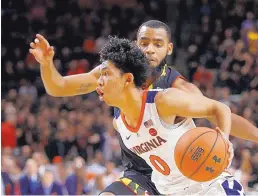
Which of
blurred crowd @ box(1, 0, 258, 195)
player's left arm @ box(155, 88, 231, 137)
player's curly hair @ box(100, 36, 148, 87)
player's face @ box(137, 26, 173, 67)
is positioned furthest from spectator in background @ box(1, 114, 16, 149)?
player's left arm @ box(155, 88, 231, 137)

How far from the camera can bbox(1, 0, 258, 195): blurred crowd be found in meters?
8.16

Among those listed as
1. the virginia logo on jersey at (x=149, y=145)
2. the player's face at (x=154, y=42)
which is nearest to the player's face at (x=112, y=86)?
the virginia logo on jersey at (x=149, y=145)

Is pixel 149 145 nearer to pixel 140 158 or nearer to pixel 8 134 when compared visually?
pixel 140 158

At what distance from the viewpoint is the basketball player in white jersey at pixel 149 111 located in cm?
419

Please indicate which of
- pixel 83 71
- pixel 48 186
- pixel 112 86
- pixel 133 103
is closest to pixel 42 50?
pixel 112 86

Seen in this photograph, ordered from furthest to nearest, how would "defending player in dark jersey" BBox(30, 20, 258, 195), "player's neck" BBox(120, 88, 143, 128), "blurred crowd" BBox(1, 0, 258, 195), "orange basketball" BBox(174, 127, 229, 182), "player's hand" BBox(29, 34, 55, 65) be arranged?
"blurred crowd" BBox(1, 0, 258, 195), "defending player in dark jersey" BBox(30, 20, 258, 195), "player's hand" BBox(29, 34, 55, 65), "player's neck" BBox(120, 88, 143, 128), "orange basketball" BBox(174, 127, 229, 182)

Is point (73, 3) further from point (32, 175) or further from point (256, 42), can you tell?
point (32, 175)

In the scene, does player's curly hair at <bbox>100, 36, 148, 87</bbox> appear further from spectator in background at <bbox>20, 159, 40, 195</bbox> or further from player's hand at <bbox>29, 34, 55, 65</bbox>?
spectator in background at <bbox>20, 159, 40, 195</bbox>

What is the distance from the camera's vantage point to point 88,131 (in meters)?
9.26

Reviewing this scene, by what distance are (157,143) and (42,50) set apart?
38.9 inches

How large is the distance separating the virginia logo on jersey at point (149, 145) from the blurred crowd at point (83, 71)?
3356 millimetres

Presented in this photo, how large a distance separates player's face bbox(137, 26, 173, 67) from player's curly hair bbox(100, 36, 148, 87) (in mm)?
346

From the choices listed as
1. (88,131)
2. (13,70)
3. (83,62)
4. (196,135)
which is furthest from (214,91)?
(196,135)

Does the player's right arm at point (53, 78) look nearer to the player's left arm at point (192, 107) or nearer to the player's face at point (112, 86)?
the player's face at point (112, 86)
